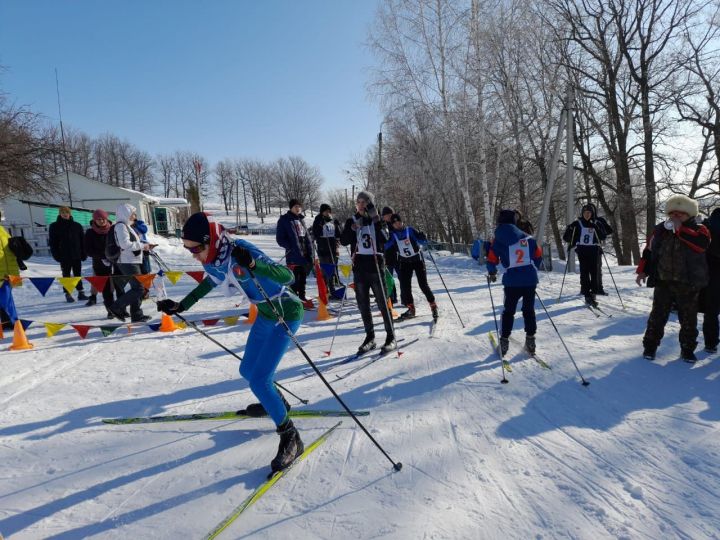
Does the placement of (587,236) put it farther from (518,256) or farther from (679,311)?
(518,256)

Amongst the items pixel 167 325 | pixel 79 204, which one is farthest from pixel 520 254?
pixel 79 204

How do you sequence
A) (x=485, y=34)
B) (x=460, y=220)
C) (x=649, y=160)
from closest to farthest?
(x=485, y=34) → (x=649, y=160) → (x=460, y=220)

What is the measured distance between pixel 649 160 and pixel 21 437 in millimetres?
23743

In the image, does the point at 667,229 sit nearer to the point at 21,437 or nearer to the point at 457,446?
the point at 457,446

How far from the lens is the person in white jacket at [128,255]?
708cm

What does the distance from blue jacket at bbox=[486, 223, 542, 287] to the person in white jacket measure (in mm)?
6073

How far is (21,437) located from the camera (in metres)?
3.59

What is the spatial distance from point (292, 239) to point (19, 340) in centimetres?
460

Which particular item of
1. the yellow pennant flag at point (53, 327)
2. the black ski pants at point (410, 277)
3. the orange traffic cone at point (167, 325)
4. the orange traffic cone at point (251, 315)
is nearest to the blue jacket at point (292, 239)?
the orange traffic cone at point (251, 315)

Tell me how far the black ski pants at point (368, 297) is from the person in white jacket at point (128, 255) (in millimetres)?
4141

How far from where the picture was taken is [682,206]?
467cm

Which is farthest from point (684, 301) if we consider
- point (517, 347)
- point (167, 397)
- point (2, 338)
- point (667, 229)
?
point (2, 338)

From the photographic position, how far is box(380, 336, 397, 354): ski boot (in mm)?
5595

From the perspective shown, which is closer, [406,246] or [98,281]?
[98,281]
